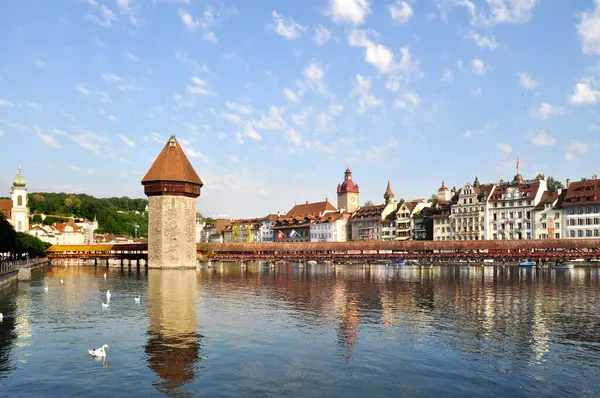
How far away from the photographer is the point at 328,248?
79.1m

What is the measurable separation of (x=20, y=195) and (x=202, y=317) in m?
81.6

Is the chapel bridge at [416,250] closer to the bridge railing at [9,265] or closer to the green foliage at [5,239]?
the bridge railing at [9,265]

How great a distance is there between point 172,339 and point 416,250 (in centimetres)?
6452

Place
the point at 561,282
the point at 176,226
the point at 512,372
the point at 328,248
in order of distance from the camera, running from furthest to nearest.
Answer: the point at 328,248 < the point at 176,226 < the point at 561,282 < the point at 512,372

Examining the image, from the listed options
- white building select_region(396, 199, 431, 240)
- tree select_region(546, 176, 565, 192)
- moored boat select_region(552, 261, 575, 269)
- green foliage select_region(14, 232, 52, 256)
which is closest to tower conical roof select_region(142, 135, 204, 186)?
green foliage select_region(14, 232, 52, 256)

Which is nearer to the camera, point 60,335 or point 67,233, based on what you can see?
point 60,335

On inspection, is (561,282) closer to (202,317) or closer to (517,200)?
(202,317)

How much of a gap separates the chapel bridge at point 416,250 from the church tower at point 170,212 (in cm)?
1171

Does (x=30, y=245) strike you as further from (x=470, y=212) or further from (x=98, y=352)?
(x=470, y=212)

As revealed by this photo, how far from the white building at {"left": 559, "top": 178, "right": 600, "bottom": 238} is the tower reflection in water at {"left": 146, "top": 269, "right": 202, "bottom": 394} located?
61.7 m

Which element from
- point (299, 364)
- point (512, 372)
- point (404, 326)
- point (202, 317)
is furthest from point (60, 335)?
point (512, 372)

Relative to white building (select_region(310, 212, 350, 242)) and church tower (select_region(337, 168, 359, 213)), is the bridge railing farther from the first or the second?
church tower (select_region(337, 168, 359, 213))

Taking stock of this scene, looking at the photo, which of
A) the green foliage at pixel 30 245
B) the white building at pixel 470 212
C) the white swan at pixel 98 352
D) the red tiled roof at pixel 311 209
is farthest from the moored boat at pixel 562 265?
the red tiled roof at pixel 311 209

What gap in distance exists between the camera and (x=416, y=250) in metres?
79.8
